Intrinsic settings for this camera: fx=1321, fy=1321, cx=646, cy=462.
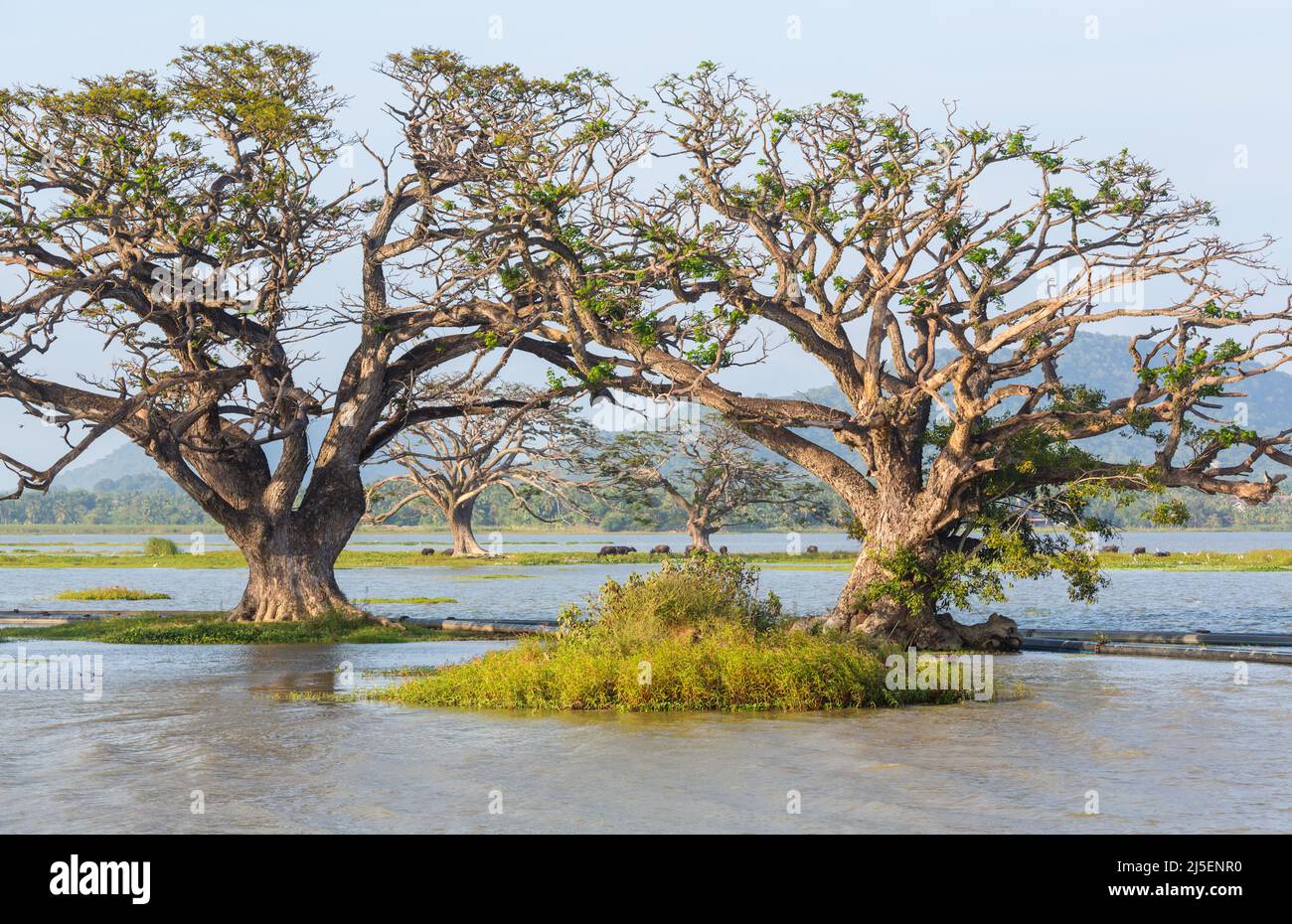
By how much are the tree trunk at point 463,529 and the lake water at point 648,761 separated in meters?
54.7

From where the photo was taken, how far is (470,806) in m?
11.3

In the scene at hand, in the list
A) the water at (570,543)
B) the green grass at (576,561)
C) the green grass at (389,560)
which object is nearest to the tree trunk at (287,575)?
the green grass at (576,561)

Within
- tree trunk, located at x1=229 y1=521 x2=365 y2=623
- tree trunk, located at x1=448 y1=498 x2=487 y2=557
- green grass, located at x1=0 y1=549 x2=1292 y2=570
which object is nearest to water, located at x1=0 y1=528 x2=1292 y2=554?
tree trunk, located at x1=448 y1=498 x2=487 y2=557

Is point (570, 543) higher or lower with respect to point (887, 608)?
higher

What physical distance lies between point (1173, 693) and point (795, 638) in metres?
5.74

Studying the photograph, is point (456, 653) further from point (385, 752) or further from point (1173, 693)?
point (1173, 693)

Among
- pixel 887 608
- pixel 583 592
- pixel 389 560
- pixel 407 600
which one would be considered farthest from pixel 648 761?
pixel 389 560

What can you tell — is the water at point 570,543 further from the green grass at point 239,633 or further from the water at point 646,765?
the water at point 646,765

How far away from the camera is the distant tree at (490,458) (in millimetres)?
→ 32906

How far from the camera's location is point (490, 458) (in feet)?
245

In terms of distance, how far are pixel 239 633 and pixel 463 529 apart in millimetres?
52691

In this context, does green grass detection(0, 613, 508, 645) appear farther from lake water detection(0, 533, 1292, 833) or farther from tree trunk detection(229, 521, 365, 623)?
lake water detection(0, 533, 1292, 833)

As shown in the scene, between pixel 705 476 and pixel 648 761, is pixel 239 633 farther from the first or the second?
pixel 705 476
